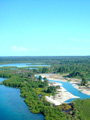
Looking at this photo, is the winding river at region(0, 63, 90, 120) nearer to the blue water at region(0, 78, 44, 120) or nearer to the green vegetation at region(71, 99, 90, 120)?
the blue water at region(0, 78, 44, 120)

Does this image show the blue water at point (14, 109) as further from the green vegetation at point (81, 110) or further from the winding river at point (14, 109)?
the green vegetation at point (81, 110)

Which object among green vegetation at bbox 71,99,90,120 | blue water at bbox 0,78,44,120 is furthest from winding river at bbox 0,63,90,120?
green vegetation at bbox 71,99,90,120

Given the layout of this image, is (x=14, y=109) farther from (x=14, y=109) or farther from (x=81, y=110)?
(x=81, y=110)

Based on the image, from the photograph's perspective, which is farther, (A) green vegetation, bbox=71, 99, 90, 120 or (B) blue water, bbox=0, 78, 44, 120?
(B) blue water, bbox=0, 78, 44, 120

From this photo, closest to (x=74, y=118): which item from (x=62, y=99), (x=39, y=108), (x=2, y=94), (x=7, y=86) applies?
(x=39, y=108)

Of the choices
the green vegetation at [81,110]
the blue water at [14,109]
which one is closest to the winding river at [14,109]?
the blue water at [14,109]

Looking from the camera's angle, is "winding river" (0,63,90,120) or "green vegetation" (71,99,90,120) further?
"winding river" (0,63,90,120)

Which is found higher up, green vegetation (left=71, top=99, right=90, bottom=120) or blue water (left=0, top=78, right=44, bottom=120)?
green vegetation (left=71, top=99, right=90, bottom=120)

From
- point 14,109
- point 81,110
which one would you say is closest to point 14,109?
point 14,109

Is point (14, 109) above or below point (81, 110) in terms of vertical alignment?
below
